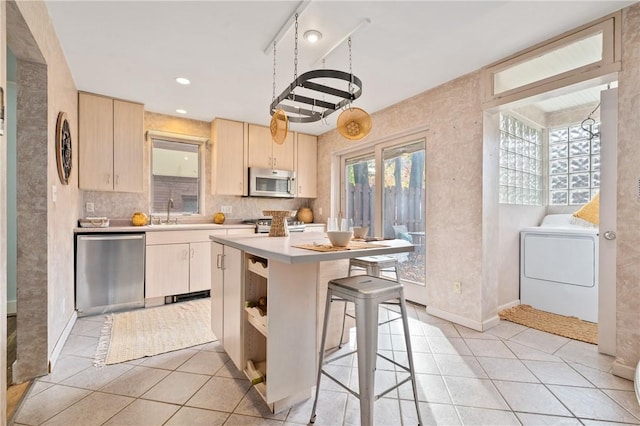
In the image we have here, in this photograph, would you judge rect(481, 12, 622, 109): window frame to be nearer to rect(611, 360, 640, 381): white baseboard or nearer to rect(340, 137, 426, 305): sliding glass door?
rect(340, 137, 426, 305): sliding glass door

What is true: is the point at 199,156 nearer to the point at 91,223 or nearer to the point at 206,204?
the point at 206,204

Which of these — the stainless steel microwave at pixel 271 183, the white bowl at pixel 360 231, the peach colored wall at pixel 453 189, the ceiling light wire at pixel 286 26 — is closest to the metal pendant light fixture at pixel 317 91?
the ceiling light wire at pixel 286 26

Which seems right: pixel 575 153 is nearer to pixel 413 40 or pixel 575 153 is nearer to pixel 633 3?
pixel 633 3

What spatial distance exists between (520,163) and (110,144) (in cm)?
478

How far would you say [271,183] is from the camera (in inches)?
176

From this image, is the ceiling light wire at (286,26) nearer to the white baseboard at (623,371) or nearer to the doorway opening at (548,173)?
the doorway opening at (548,173)

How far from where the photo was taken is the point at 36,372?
1888mm

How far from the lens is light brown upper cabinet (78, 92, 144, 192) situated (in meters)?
3.19

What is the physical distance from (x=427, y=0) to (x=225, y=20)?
1.34 metres

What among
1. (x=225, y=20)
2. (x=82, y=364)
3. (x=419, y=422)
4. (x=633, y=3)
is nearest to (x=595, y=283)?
(x=633, y=3)

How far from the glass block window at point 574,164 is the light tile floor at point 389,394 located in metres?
2.15

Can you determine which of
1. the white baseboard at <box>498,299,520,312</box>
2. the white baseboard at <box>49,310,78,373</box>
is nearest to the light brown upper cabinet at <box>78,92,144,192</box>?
the white baseboard at <box>49,310,78,373</box>

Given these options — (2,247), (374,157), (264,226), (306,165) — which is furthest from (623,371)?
(306,165)

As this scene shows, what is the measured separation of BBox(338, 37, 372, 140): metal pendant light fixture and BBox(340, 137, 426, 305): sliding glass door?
1.48m
